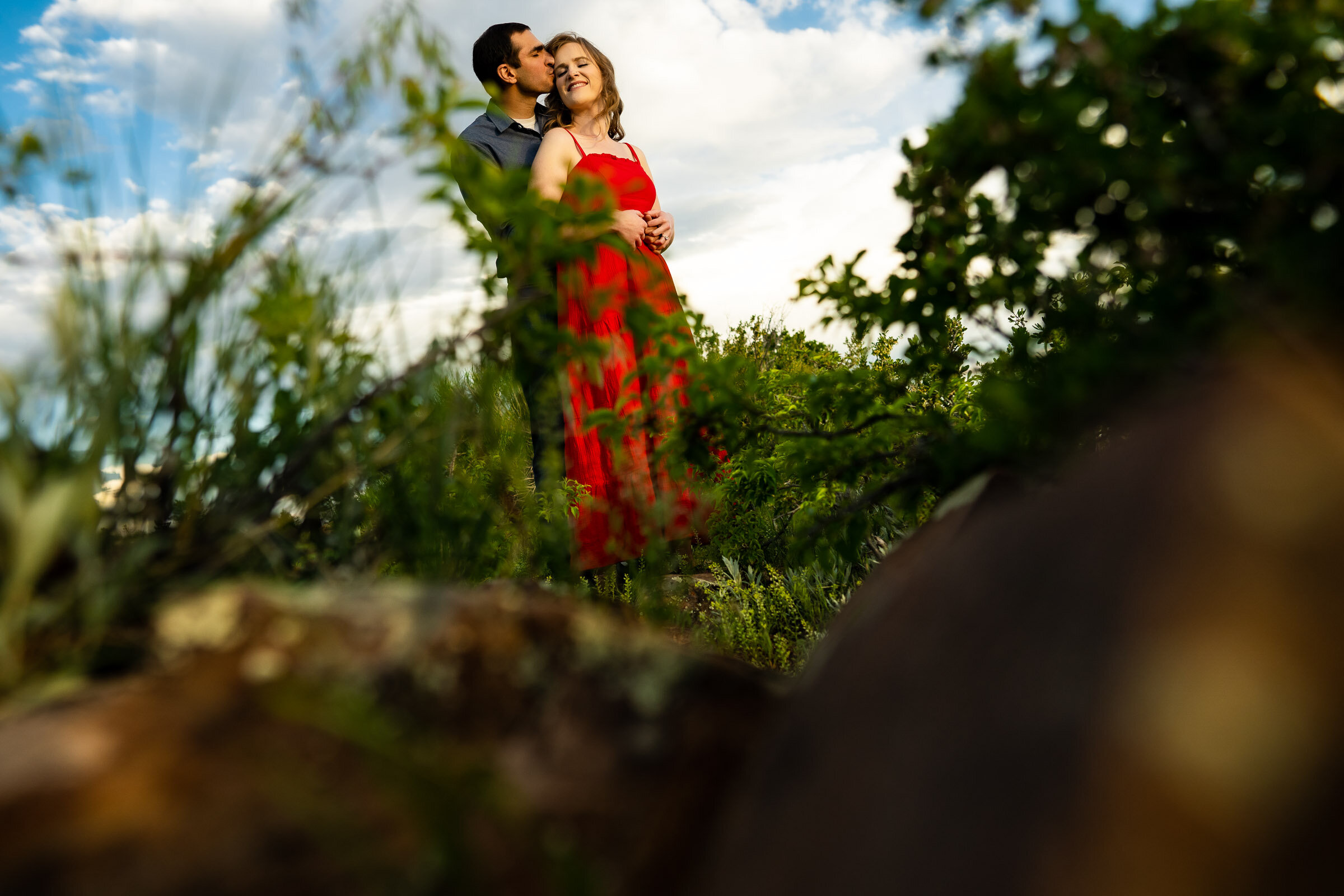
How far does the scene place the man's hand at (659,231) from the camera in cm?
454

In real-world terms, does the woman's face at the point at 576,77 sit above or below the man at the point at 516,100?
below

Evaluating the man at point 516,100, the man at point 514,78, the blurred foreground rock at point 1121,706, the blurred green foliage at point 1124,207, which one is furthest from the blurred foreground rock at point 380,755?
the man at point 514,78

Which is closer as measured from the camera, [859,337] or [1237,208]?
[1237,208]

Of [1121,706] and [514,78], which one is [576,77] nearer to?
[514,78]

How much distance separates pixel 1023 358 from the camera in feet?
6.33

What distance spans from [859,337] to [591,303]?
31.2 inches

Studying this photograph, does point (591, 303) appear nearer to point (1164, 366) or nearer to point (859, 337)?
point (859, 337)

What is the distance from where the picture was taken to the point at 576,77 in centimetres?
475

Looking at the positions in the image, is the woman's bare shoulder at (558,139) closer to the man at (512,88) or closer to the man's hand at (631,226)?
the man at (512,88)

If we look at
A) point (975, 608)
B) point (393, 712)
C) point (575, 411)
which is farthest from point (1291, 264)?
point (575, 411)

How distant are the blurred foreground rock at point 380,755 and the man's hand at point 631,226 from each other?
320 centimetres

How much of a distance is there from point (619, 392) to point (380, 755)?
2896mm

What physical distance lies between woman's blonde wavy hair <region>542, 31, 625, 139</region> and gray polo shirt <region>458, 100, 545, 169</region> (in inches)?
17.2

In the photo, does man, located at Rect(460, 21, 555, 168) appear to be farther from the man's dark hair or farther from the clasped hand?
the clasped hand
